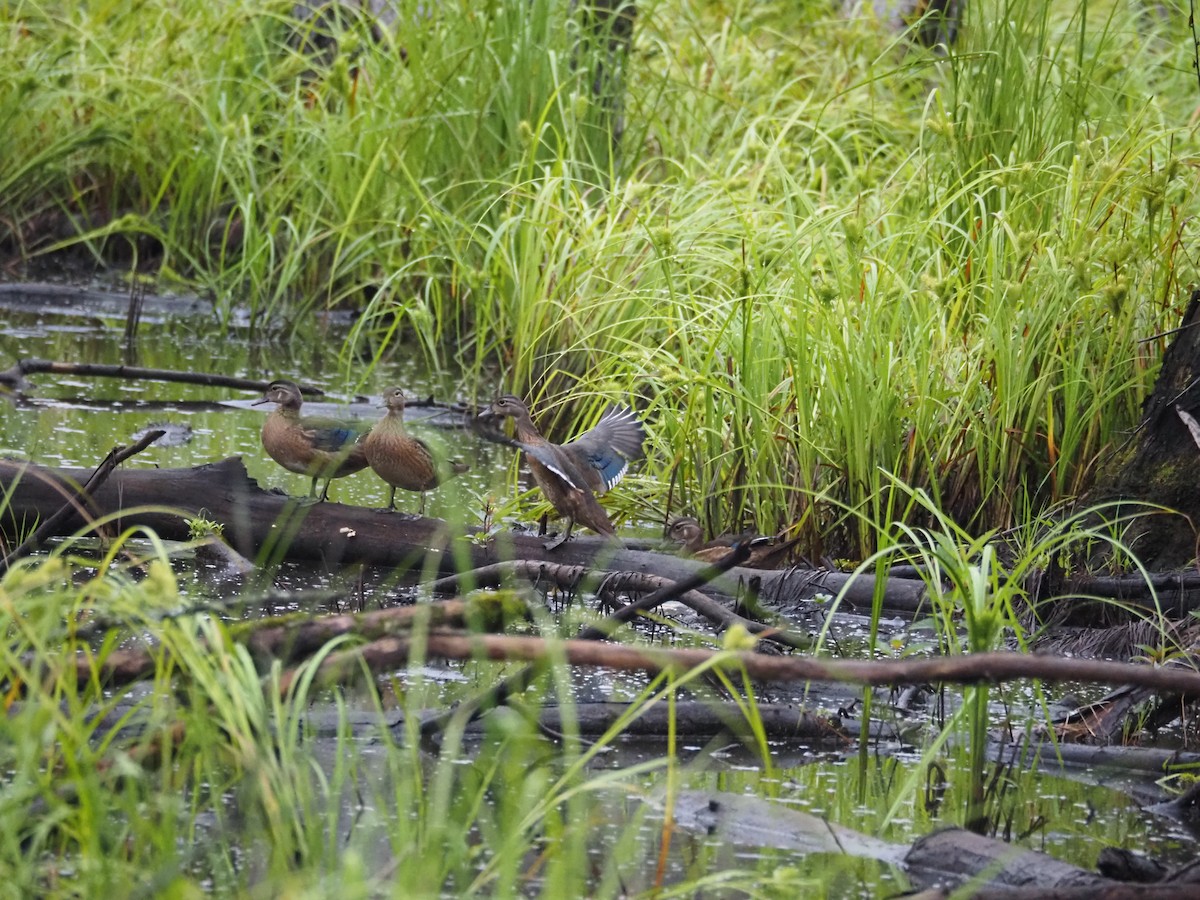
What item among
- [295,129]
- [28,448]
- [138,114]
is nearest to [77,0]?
[138,114]

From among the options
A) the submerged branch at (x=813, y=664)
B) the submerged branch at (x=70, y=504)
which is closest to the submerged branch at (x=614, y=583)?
the submerged branch at (x=70, y=504)

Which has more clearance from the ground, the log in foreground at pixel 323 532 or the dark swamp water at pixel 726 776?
the log in foreground at pixel 323 532

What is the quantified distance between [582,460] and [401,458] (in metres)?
0.55

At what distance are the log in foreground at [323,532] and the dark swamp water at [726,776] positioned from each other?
11cm

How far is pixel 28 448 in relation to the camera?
5.71 m

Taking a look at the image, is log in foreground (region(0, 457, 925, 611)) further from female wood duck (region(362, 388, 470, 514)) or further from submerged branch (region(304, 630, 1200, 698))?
submerged branch (region(304, 630, 1200, 698))

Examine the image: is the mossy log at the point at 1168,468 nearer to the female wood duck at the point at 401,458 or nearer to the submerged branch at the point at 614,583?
the submerged branch at the point at 614,583

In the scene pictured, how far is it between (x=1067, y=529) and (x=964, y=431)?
20.2 inches

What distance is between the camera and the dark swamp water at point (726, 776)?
2.91 m

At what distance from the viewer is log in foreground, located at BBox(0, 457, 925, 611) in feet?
14.6

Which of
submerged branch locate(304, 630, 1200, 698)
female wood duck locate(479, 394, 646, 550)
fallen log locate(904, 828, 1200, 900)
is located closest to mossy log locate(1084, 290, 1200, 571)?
female wood duck locate(479, 394, 646, 550)

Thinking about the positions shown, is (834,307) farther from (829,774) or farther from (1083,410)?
(829,774)

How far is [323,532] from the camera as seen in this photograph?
4625mm

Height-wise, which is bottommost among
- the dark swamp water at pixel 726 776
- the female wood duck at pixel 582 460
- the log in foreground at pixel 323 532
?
the dark swamp water at pixel 726 776
